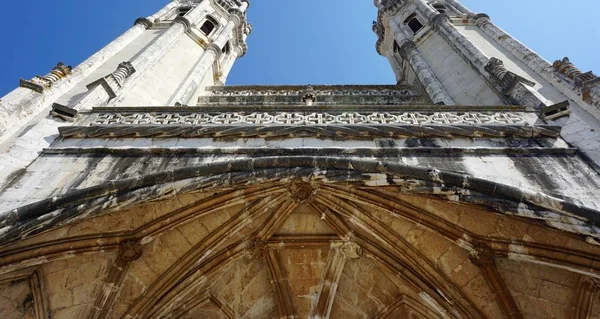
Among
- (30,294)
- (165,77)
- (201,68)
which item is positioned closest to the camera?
(30,294)

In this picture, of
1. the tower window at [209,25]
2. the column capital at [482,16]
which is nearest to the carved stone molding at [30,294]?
the tower window at [209,25]

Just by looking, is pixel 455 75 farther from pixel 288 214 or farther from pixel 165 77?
pixel 165 77

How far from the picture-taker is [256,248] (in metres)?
6.96

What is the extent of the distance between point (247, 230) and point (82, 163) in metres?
2.68

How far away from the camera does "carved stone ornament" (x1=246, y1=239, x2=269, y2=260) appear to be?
6.96 m

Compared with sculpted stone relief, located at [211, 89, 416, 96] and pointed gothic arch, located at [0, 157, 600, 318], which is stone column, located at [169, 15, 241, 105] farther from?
pointed gothic arch, located at [0, 157, 600, 318]

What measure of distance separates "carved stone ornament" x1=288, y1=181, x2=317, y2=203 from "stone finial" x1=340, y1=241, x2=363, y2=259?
1.03m

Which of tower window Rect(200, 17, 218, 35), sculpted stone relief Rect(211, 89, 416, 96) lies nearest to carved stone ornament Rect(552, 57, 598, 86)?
sculpted stone relief Rect(211, 89, 416, 96)

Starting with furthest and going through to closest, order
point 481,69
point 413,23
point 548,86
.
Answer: point 413,23 < point 481,69 < point 548,86

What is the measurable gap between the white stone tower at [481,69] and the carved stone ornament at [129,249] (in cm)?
666

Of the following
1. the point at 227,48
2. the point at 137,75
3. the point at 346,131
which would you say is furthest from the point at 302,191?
the point at 227,48

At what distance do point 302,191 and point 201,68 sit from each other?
919 centimetres

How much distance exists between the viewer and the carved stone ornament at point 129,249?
20.2 feet

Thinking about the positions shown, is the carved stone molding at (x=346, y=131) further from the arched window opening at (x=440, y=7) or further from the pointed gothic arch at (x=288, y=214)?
the arched window opening at (x=440, y=7)
